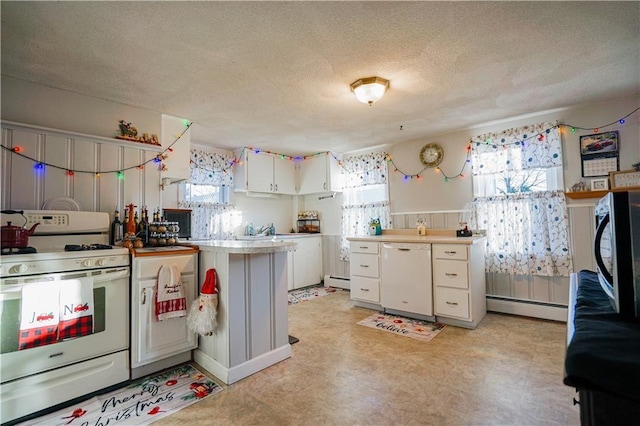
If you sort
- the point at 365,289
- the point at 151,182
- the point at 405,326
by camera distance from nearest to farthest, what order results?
the point at 151,182 < the point at 405,326 < the point at 365,289

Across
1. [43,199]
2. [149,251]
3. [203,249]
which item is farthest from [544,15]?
[43,199]

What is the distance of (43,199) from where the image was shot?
8.17 ft

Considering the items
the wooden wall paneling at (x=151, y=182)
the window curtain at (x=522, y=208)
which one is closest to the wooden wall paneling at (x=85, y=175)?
the wooden wall paneling at (x=151, y=182)

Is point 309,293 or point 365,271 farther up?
point 365,271

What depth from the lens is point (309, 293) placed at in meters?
4.77

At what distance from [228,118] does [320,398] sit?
2.91 metres

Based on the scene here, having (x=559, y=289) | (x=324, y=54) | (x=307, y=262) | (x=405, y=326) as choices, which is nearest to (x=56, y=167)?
(x=324, y=54)

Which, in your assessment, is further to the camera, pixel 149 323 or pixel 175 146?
pixel 175 146

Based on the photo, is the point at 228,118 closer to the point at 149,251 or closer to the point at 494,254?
the point at 149,251

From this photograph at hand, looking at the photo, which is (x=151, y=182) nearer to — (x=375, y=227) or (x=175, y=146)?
(x=175, y=146)

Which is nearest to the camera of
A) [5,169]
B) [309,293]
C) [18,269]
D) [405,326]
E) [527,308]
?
[18,269]

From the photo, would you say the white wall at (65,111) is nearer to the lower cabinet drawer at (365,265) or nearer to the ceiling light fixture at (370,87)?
the ceiling light fixture at (370,87)

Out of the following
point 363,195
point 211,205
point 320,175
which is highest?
point 320,175

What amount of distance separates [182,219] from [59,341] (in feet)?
7.10
